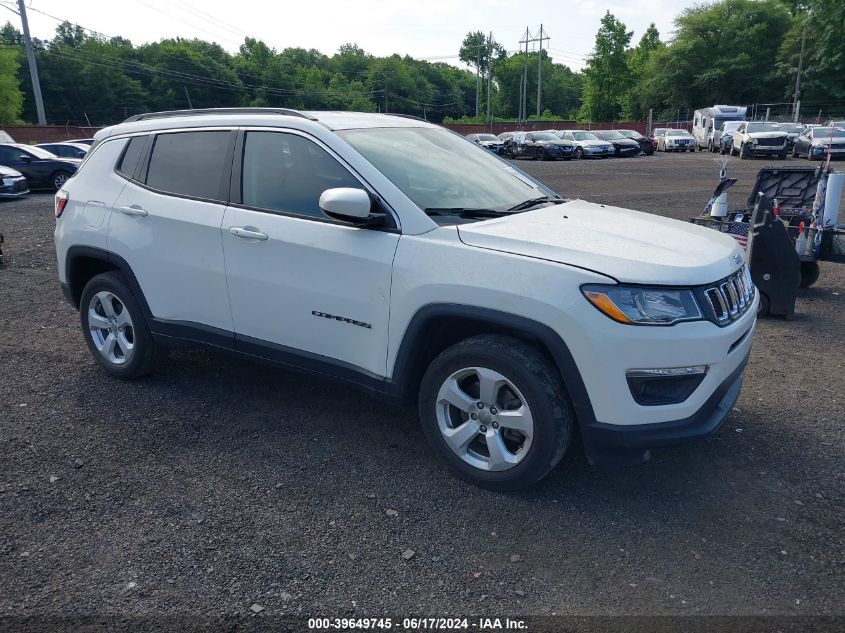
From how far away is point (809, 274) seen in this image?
755 centimetres

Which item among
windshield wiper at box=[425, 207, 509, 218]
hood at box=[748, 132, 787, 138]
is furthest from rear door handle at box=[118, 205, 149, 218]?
hood at box=[748, 132, 787, 138]

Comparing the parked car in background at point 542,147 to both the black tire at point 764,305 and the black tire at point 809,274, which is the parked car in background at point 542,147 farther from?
the black tire at point 764,305

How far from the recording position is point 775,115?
185 ft

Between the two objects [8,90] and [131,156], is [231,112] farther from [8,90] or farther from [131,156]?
[8,90]

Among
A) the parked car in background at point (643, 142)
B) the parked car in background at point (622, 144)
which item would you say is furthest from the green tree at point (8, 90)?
the parked car in background at point (643, 142)

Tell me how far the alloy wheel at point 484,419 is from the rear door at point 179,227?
60.0 inches

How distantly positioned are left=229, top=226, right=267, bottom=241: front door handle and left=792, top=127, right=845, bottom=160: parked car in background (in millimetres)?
28927

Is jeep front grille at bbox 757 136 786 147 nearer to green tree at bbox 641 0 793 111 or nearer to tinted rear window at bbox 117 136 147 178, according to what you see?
tinted rear window at bbox 117 136 147 178

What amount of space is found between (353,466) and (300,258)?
117cm

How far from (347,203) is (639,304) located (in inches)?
57.2

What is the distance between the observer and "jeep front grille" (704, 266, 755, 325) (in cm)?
316

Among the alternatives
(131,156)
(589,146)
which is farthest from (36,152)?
(589,146)

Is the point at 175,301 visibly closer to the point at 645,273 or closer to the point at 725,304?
the point at 645,273

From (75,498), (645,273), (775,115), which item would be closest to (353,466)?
(75,498)
